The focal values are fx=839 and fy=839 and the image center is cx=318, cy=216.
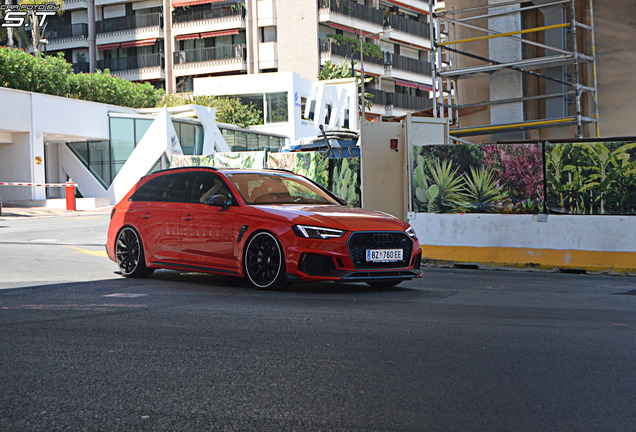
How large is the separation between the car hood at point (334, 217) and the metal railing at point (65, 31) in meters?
65.5

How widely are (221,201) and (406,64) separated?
214 feet

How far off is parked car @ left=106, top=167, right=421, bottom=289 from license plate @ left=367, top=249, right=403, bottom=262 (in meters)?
0.01

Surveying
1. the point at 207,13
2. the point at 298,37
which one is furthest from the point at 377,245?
the point at 207,13

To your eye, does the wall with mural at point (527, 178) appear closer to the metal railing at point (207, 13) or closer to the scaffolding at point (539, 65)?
the scaffolding at point (539, 65)

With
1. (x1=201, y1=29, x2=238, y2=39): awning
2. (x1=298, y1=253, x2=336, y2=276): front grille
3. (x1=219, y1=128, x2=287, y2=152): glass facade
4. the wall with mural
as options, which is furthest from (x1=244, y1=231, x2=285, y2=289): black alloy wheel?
(x1=201, y1=29, x2=238, y2=39): awning

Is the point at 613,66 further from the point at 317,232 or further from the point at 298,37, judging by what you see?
the point at 298,37

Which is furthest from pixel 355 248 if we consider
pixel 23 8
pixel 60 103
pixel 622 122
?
pixel 23 8

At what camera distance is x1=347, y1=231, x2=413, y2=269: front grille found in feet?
29.8

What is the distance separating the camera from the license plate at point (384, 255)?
9203 mm

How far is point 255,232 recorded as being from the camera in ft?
31.0

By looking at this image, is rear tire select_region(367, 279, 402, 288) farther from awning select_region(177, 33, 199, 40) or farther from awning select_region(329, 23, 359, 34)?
awning select_region(177, 33, 199, 40)

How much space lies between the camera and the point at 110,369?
17.8ft

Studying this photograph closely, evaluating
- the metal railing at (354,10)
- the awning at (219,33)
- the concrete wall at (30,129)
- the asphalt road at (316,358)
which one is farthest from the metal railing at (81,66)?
the asphalt road at (316,358)

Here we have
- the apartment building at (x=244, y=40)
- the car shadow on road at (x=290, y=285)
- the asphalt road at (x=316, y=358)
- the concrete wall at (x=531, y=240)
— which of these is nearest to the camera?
the asphalt road at (x=316, y=358)
